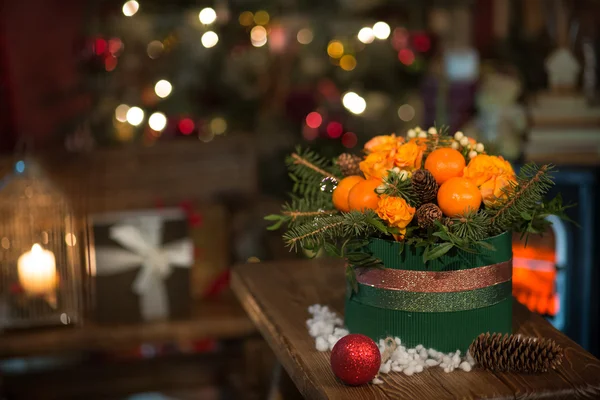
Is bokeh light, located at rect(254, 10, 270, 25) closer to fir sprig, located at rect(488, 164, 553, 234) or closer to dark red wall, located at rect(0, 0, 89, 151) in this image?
dark red wall, located at rect(0, 0, 89, 151)

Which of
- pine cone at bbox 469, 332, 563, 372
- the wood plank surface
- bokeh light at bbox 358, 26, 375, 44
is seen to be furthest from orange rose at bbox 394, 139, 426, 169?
bokeh light at bbox 358, 26, 375, 44

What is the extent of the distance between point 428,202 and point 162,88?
7.45 ft

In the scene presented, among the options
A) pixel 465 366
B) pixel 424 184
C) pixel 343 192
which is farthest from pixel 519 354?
pixel 343 192

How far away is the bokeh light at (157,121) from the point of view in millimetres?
3445

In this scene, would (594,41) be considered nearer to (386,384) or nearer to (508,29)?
(508,29)

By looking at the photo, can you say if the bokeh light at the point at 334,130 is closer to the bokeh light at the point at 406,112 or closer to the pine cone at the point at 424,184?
the bokeh light at the point at 406,112

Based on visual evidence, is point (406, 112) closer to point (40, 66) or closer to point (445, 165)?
point (40, 66)

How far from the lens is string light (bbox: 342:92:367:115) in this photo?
358cm

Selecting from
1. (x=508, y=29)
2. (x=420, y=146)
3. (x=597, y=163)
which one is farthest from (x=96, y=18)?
(x=420, y=146)

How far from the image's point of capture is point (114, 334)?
2.80m

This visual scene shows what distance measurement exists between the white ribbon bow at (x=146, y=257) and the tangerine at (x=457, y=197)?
1641 millimetres

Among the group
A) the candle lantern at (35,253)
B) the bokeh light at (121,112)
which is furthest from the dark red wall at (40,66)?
the candle lantern at (35,253)

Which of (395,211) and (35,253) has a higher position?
(395,211)

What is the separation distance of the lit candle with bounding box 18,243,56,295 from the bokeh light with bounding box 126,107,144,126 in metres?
0.84
